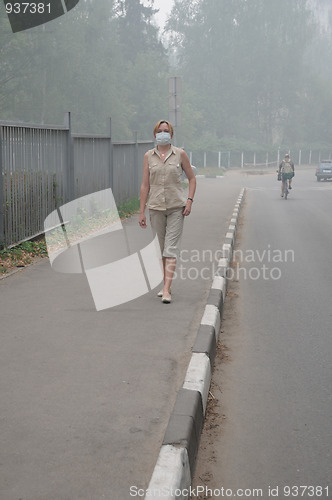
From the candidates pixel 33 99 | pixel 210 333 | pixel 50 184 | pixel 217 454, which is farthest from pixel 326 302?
pixel 33 99

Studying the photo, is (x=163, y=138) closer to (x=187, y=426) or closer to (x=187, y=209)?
(x=187, y=209)

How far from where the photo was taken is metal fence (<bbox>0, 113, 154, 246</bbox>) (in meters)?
9.35

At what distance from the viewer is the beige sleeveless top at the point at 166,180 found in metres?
6.74

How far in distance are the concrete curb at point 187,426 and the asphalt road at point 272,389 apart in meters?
0.12

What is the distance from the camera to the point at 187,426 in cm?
371

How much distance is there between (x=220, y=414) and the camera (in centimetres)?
430

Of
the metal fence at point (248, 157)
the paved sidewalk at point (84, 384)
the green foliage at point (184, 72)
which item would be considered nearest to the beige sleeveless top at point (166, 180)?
the paved sidewalk at point (84, 384)

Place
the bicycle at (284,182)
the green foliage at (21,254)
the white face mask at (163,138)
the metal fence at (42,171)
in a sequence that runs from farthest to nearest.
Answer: the bicycle at (284,182)
the metal fence at (42,171)
the green foliage at (21,254)
the white face mask at (163,138)

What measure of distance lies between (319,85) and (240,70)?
14427 mm

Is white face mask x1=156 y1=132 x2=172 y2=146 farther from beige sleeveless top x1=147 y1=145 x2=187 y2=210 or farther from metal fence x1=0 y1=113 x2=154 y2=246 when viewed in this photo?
metal fence x1=0 y1=113 x2=154 y2=246

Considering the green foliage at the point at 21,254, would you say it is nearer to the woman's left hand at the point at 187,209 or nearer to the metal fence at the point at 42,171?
the metal fence at the point at 42,171

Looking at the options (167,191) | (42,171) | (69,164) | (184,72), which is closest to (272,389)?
(167,191)
